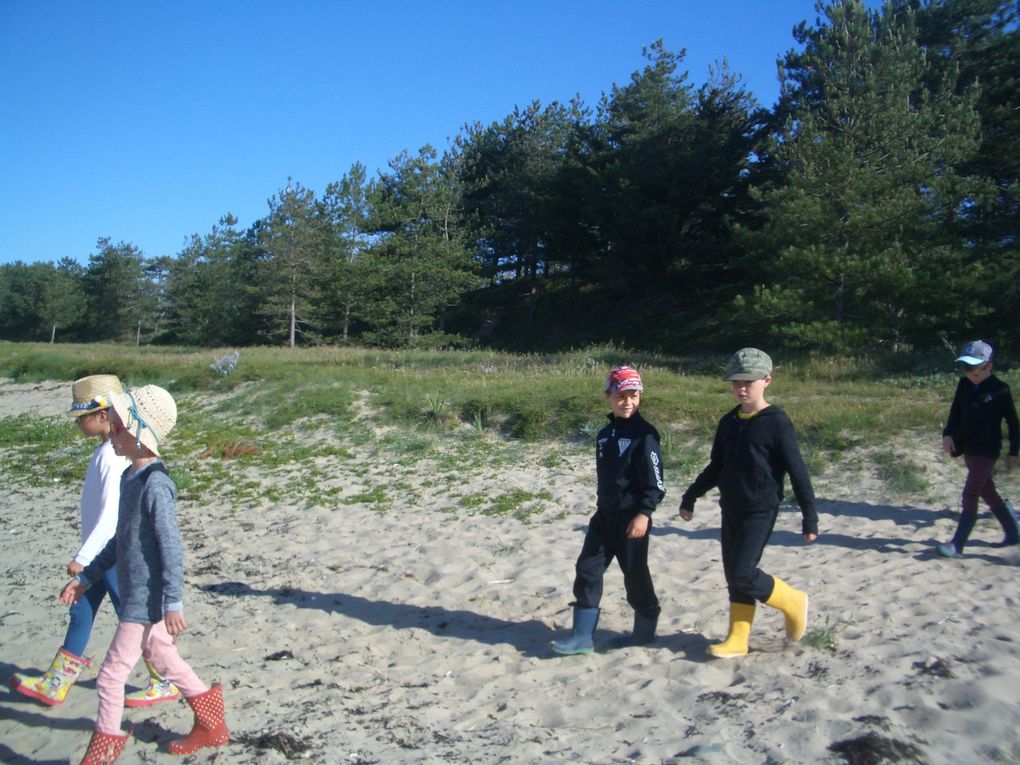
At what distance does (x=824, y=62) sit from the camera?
23203 millimetres

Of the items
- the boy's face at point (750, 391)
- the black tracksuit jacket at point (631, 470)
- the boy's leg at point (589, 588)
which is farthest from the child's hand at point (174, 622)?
the boy's face at point (750, 391)

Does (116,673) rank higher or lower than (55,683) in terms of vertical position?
higher

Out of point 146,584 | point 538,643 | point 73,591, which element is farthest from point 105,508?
point 538,643

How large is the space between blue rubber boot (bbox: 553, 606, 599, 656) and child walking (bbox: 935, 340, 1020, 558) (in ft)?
11.2

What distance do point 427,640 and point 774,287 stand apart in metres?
18.2

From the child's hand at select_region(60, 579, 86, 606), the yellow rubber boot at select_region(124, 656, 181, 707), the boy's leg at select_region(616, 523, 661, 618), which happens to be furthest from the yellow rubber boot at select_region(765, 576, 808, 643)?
the child's hand at select_region(60, 579, 86, 606)

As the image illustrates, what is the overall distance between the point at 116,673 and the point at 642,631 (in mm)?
3101

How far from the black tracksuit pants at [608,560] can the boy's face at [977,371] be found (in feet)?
12.1

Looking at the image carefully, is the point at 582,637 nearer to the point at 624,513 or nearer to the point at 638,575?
the point at 638,575

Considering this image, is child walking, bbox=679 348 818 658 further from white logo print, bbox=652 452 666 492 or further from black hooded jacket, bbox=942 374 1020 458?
black hooded jacket, bbox=942 374 1020 458

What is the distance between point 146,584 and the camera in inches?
156

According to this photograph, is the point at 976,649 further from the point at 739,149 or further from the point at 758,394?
the point at 739,149

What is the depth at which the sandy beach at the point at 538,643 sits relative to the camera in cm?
392

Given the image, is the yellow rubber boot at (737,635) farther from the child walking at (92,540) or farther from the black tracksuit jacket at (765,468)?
the child walking at (92,540)
